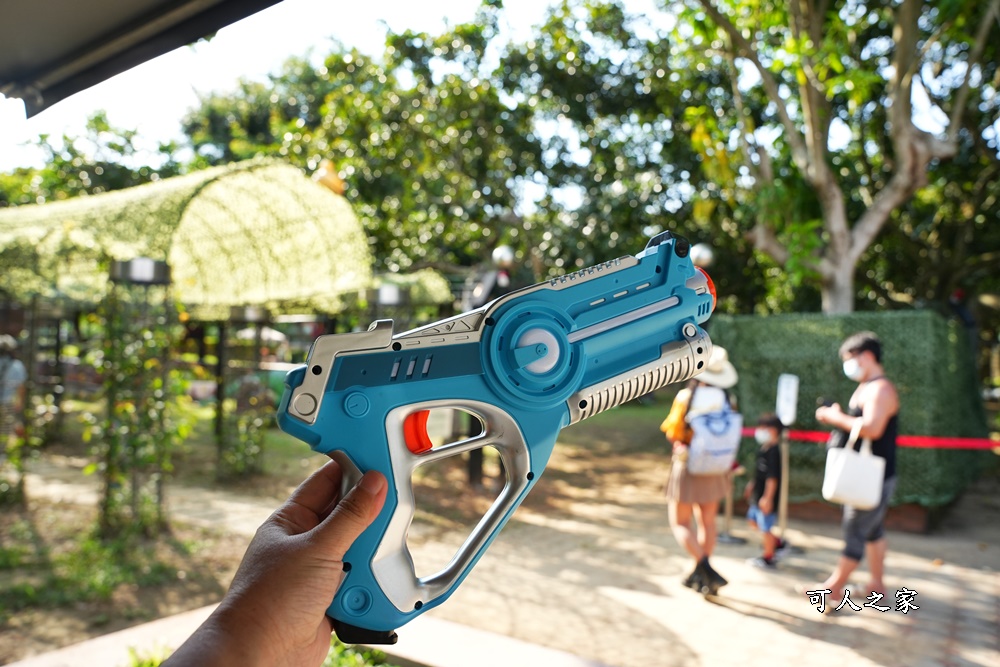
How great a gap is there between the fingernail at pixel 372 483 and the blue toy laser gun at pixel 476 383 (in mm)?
16

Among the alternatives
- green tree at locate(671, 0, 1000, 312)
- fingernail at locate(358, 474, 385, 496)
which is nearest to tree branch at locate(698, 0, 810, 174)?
green tree at locate(671, 0, 1000, 312)

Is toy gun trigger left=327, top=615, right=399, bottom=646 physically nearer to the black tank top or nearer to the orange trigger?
the orange trigger

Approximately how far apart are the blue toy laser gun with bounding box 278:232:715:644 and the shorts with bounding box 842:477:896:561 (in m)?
4.16

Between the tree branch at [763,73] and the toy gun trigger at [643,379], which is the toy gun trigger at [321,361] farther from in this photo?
the tree branch at [763,73]

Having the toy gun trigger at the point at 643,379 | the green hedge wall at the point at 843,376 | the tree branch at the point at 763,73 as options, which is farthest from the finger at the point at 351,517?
the green hedge wall at the point at 843,376

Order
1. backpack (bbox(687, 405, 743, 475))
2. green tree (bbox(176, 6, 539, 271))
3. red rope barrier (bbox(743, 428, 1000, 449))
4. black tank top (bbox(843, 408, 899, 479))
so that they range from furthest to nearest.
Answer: green tree (bbox(176, 6, 539, 271)) → red rope barrier (bbox(743, 428, 1000, 449)) → backpack (bbox(687, 405, 743, 475)) → black tank top (bbox(843, 408, 899, 479))

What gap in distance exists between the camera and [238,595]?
95 cm

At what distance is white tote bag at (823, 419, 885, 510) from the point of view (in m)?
4.43

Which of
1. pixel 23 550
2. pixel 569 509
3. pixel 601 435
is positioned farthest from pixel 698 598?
pixel 601 435

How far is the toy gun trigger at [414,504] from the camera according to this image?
3.31 feet

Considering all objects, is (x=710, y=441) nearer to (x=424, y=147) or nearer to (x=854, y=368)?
(x=854, y=368)

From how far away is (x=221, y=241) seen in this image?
9625 mm

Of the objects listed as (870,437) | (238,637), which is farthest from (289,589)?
(870,437)

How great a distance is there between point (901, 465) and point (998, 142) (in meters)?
7.10
